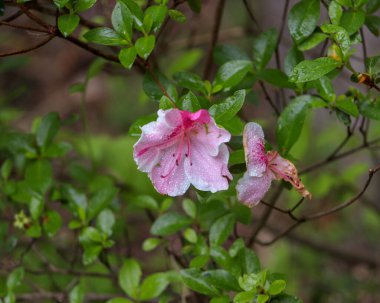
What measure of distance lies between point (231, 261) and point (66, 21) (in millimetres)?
632

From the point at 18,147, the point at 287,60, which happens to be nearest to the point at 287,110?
the point at 287,60

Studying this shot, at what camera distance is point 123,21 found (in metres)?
1.22

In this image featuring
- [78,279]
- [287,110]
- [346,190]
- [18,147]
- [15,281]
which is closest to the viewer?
[287,110]

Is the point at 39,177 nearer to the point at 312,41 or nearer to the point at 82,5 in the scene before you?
the point at 82,5

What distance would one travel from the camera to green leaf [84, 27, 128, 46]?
1.21 m

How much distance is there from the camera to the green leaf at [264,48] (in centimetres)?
147

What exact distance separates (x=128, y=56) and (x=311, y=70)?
0.36 meters

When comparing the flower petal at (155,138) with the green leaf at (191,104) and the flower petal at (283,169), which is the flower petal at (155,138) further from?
the flower petal at (283,169)

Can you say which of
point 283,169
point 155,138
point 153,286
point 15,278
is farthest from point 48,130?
point 283,169

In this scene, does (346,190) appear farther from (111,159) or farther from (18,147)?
(18,147)

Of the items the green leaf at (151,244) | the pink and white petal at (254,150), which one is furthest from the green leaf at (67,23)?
the green leaf at (151,244)

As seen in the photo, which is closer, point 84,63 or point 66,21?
point 66,21

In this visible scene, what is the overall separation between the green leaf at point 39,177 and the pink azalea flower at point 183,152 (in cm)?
54

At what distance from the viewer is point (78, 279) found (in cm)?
178
